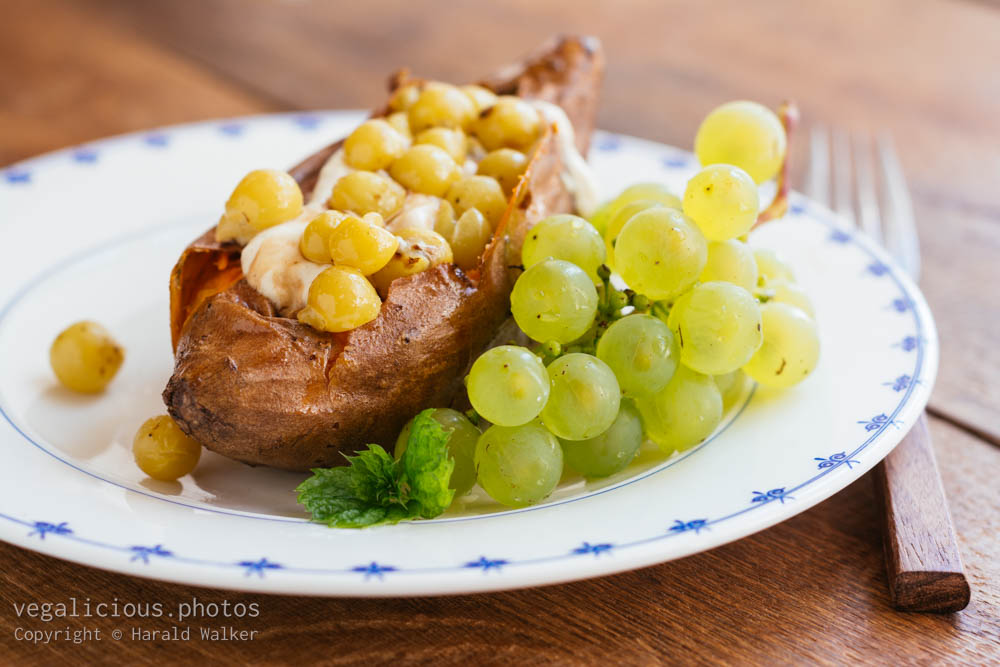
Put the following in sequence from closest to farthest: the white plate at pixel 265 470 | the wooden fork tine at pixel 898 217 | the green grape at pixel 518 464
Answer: the white plate at pixel 265 470 < the green grape at pixel 518 464 < the wooden fork tine at pixel 898 217

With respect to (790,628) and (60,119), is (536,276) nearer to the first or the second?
(790,628)

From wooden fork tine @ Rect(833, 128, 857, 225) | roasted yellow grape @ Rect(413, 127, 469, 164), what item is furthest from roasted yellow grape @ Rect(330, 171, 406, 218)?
wooden fork tine @ Rect(833, 128, 857, 225)

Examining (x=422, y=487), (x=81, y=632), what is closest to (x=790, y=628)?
(x=422, y=487)

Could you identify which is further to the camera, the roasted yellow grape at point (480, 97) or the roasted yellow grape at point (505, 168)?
the roasted yellow grape at point (480, 97)

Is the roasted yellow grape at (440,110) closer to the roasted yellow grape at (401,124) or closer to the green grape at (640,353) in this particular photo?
the roasted yellow grape at (401,124)

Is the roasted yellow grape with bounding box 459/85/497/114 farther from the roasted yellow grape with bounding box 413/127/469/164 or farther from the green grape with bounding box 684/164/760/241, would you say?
the green grape with bounding box 684/164/760/241

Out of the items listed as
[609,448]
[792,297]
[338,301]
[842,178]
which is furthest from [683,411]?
[842,178]

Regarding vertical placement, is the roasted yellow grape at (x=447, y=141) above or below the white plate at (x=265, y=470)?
above

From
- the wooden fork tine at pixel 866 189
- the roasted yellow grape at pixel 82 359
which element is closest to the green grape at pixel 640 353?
the roasted yellow grape at pixel 82 359
